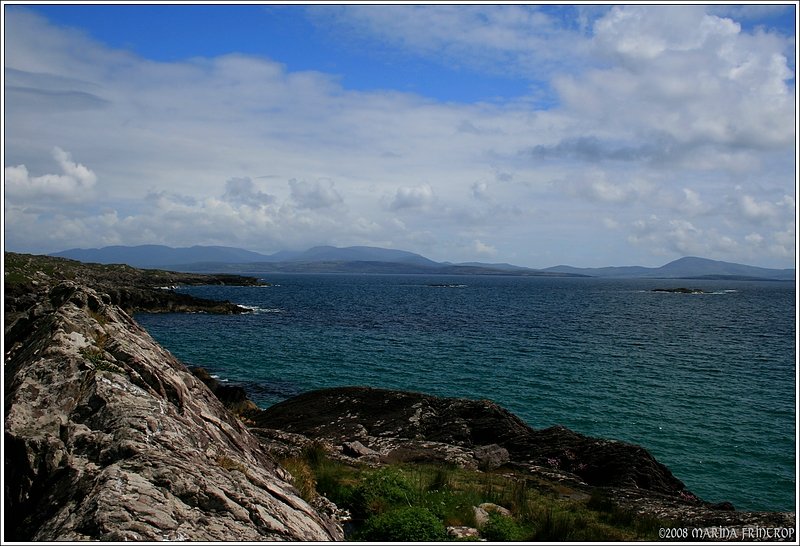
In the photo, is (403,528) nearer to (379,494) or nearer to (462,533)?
(462,533)

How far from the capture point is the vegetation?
1229 centimetres

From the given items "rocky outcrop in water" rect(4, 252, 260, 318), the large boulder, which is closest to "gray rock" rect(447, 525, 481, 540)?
the large boulder

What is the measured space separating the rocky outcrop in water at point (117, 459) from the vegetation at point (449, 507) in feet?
7.56

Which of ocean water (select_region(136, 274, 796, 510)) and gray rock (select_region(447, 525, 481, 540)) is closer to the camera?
gray rock (select_region(447, 525, 481, 540))

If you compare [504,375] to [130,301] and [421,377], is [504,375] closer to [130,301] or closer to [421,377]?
[421,377]

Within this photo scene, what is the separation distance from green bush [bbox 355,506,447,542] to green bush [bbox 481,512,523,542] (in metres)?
1.28

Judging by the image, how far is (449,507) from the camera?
46.5 ft

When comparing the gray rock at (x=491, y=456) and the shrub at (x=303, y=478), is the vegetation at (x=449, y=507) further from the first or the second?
the gray rock at (x=491, y=456)

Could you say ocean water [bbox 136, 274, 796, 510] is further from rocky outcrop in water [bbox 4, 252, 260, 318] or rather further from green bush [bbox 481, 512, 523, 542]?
green bush [bbox 481, 512, 523, 542]

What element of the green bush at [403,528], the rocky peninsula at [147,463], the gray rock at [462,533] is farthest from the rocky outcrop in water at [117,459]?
the gray rock at [462,533]

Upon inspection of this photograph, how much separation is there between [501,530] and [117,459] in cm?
913

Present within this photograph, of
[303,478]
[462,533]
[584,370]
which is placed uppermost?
[303,478]

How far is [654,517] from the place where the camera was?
52.0 feet

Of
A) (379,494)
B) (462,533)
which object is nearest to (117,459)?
(379,494)
